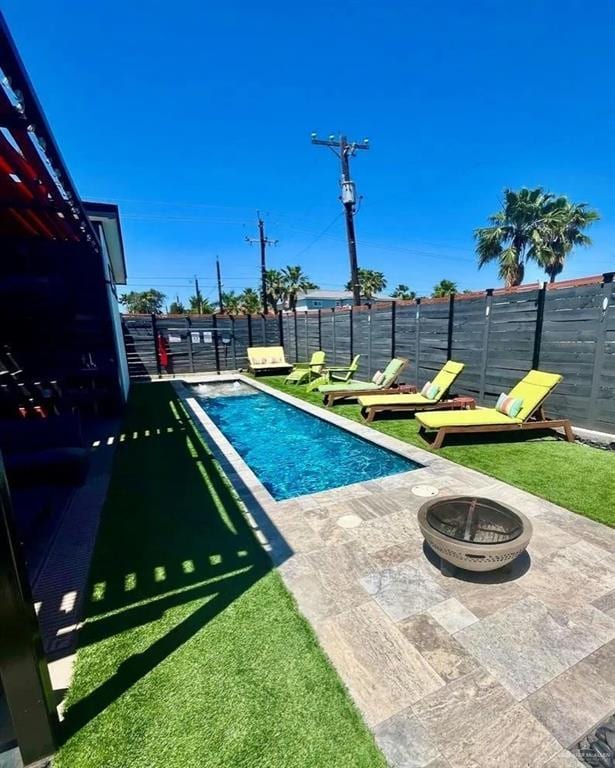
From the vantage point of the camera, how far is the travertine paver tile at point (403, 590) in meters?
2.23

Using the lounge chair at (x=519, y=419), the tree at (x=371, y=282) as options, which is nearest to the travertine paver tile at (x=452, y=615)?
the lounge chair at (x=519, y=419)

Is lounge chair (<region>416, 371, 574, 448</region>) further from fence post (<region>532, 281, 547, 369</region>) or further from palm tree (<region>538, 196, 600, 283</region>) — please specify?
palm tree (<region>538, 196, 600, 283</region>)

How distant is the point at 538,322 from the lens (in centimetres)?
598

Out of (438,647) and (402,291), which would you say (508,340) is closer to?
(438,647)

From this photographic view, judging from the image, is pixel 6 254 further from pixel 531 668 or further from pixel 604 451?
pixel 604 451

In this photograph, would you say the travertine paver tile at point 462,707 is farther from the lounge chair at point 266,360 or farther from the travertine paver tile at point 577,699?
the lounge chair at point 266,360

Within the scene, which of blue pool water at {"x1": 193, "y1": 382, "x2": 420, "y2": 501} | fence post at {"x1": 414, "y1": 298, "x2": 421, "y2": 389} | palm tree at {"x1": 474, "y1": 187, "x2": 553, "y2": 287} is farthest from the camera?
palm tree at {"x1": 474, "y1": 187, "x2": 553, "y2": 287}

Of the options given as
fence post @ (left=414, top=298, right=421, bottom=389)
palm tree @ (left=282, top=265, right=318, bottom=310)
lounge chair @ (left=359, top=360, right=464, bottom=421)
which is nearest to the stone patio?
lounge chair @ (left=359, top=360, right=464, bottom=421)

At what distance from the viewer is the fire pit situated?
7.47 feet

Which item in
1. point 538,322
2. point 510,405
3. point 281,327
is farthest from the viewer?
point 281,327

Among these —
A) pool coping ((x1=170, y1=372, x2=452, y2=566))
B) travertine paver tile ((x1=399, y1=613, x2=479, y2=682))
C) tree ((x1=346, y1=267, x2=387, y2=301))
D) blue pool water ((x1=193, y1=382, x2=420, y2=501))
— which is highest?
tree ((x1=346, y1=267, x2=387, y2=301))

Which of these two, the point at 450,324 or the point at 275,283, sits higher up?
the point at 275,283

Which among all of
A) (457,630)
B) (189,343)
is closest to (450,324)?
(457,630)

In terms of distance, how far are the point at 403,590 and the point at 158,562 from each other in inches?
73.9
